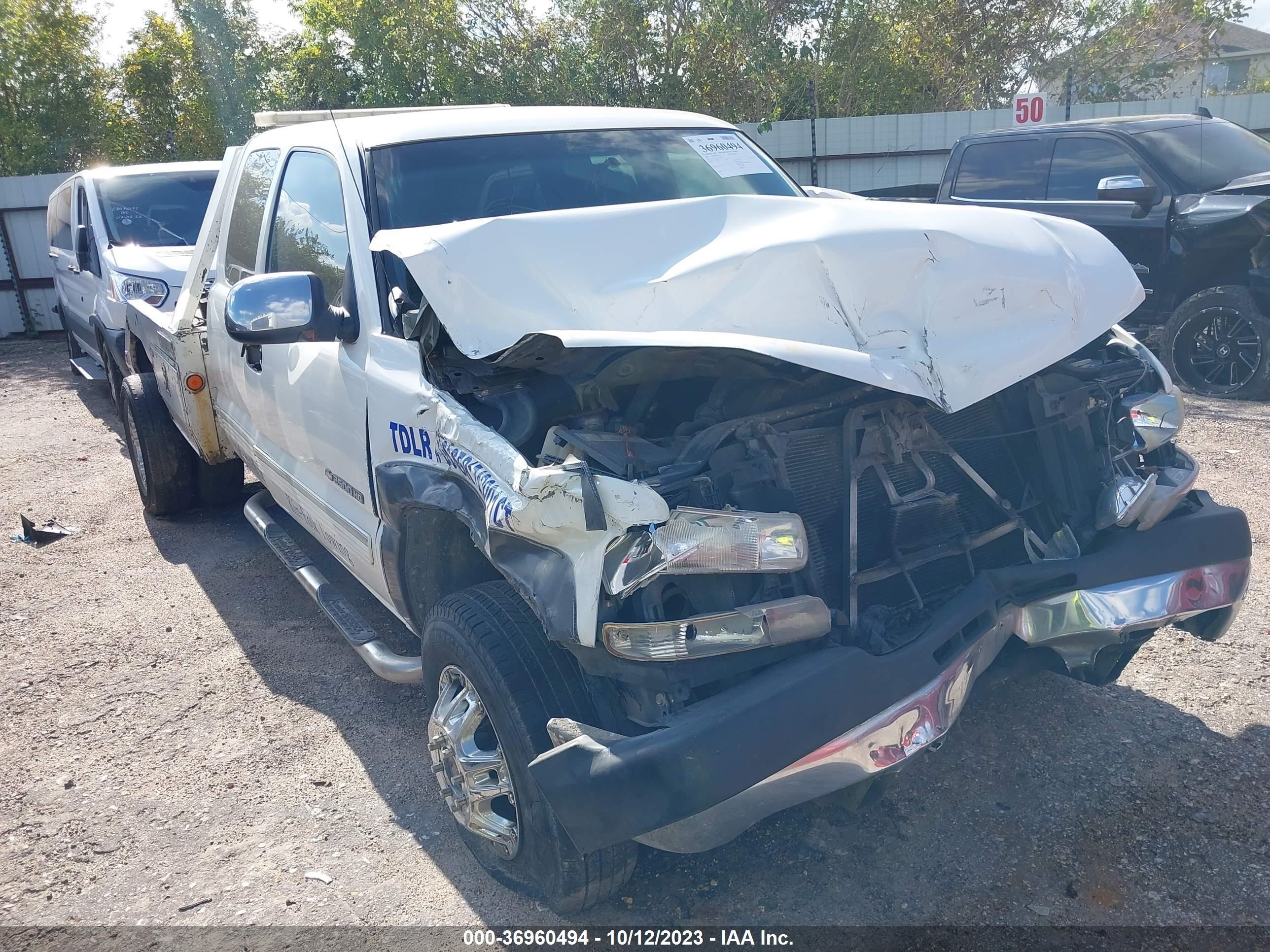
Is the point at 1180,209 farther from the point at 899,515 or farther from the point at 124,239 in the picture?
the point at 124,239

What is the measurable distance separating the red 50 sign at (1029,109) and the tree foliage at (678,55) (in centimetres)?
344

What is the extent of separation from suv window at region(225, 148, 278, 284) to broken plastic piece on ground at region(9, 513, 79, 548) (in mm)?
2422

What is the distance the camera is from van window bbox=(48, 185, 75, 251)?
10242 mm

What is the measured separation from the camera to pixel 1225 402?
7.32m

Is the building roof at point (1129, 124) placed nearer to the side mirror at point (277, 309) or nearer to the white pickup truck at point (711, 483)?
the white pickup truck at point (711, 483)

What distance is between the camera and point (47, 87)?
17.0 m

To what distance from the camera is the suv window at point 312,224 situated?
139 inches

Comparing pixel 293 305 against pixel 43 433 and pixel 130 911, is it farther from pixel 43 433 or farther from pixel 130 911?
pixel 43 433

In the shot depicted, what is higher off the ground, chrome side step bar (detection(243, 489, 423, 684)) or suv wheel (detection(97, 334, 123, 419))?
suv wheel (detection(97, 334, 123, 419))

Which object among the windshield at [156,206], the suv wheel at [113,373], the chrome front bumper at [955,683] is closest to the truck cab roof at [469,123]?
the chrome front bumper at [955,683]

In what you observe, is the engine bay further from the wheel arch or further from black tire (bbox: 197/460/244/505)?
black tire (bbox: 197/460/244/505)

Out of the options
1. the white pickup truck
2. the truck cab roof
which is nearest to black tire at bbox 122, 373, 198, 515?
the truck cab roof

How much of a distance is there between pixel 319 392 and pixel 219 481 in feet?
9.74

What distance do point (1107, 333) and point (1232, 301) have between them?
15.2 feet
